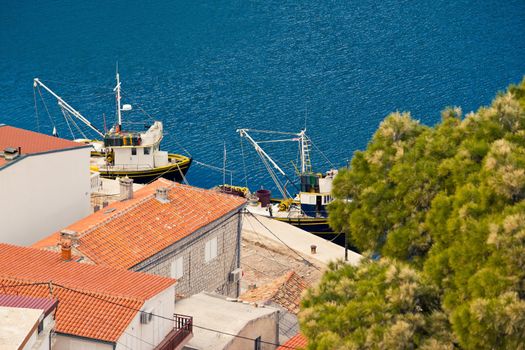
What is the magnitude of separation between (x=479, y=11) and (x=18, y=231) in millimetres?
107349

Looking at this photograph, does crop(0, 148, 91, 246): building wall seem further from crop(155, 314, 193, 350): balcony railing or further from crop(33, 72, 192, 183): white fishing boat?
crop(33, 72, 192, 183): white fishing boat

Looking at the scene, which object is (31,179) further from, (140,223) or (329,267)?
(329,267)

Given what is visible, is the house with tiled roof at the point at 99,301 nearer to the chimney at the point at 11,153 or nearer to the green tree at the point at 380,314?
the green tree at the point at 380,314

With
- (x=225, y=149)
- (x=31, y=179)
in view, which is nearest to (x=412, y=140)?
(x=31, y=179)

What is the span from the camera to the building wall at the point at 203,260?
45.2 meters

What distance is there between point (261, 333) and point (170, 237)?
6229mm

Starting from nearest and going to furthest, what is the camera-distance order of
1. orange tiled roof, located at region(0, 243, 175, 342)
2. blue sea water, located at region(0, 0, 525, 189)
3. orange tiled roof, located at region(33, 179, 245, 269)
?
orange tiled roof, located at region(0, 243, 175, 342), orange tiled roof, located at region(33, 179, 245, 269), blue sea water, located at region(0, 0, 525, 189)

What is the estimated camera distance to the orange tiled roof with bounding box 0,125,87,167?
51.2 metres

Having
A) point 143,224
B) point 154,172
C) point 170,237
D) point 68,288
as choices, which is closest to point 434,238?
point 68,288

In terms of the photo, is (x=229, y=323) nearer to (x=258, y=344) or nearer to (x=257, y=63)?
(x=258, y=344)

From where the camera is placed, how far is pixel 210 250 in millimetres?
48656

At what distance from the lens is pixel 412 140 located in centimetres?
3622

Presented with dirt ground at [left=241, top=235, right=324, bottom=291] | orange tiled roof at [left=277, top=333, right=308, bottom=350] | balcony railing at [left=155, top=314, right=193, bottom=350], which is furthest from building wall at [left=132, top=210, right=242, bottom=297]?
orange tiled roof at [left=277, top=333, right=308, bottom=350]

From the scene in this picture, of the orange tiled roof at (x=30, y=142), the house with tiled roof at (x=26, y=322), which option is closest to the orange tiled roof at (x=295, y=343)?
the house with tiled roof at (x=26, y=322)
